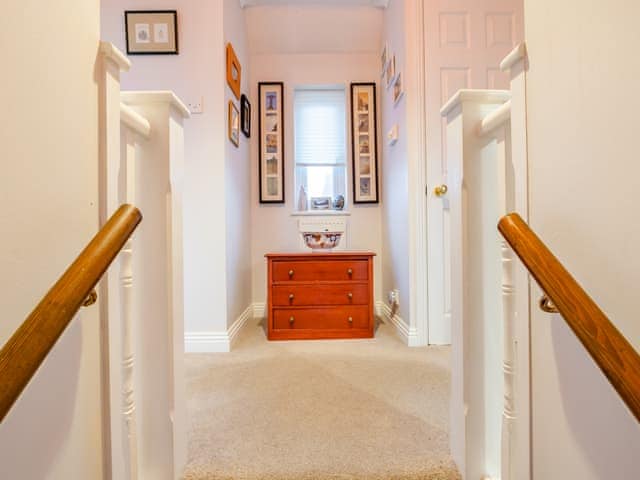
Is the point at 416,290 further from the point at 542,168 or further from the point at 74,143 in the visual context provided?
the point at 74,143

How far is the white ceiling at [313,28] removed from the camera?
3.08 metres

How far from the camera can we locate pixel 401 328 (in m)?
2.45

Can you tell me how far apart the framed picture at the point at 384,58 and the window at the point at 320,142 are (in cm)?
41

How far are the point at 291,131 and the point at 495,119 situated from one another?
2.51m

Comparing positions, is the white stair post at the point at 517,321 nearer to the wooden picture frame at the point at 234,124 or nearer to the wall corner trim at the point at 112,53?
the wall corner trim at the point at 112,53

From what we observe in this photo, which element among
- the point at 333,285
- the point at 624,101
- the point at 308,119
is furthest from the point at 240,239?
the point at 624,101

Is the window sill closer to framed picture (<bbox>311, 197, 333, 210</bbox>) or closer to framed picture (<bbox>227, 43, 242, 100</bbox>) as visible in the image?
framed picture (<bbox>311, 197, 333, 210</bbox>)

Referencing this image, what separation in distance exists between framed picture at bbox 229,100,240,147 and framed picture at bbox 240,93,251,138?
16cm

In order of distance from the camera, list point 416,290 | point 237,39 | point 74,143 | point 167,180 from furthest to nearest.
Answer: point 237,39, point 416,290, point 167,180, point 74,143

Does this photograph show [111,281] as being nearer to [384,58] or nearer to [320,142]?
[320,142]

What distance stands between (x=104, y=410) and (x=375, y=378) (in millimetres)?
1292

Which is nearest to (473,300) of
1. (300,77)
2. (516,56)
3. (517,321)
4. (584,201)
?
(517,321)

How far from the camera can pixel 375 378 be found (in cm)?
176

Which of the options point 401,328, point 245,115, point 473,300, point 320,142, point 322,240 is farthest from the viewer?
point 320,142
